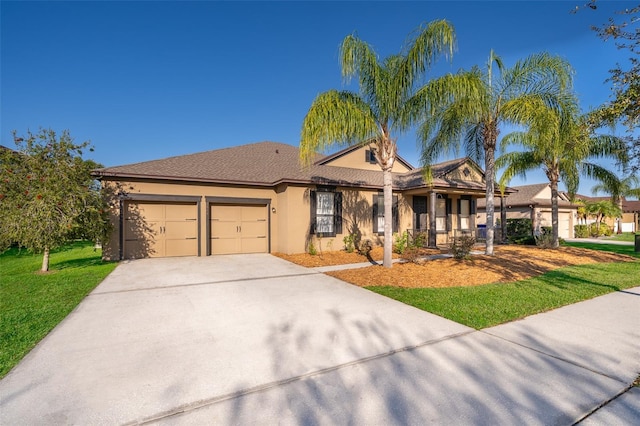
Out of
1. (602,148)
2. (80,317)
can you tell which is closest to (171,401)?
(80,317)

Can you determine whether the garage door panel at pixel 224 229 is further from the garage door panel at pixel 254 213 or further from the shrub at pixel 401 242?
the shrub at pixel 401 242

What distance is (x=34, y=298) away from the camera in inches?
237

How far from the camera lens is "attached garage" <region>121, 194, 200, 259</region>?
1119 cm

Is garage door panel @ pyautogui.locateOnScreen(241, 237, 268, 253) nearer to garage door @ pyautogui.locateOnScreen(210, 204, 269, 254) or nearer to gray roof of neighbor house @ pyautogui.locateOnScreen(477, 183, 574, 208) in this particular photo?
garage door @ pyautogui.locateOnScreen(210, 204, 269, 254)

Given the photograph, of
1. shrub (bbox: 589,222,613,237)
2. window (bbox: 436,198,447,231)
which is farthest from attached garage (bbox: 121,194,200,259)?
shrub (bbox: 589,222,613,237)

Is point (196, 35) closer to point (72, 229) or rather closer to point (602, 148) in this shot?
point (72, 229)

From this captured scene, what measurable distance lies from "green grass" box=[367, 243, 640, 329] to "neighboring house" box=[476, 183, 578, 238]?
16.1m

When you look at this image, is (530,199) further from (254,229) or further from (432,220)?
(254,229)

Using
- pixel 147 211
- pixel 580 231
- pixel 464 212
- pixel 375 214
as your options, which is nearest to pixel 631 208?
pixel 580 231

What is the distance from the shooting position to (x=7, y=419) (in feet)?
8.14

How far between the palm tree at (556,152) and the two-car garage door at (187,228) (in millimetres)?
10564

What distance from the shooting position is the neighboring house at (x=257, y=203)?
1128cm

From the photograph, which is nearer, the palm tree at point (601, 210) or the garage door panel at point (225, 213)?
the garage door panel at point (225, 213)

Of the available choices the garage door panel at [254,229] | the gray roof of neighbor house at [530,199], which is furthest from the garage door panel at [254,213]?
the gray roof of neighbor house at [530,199]
